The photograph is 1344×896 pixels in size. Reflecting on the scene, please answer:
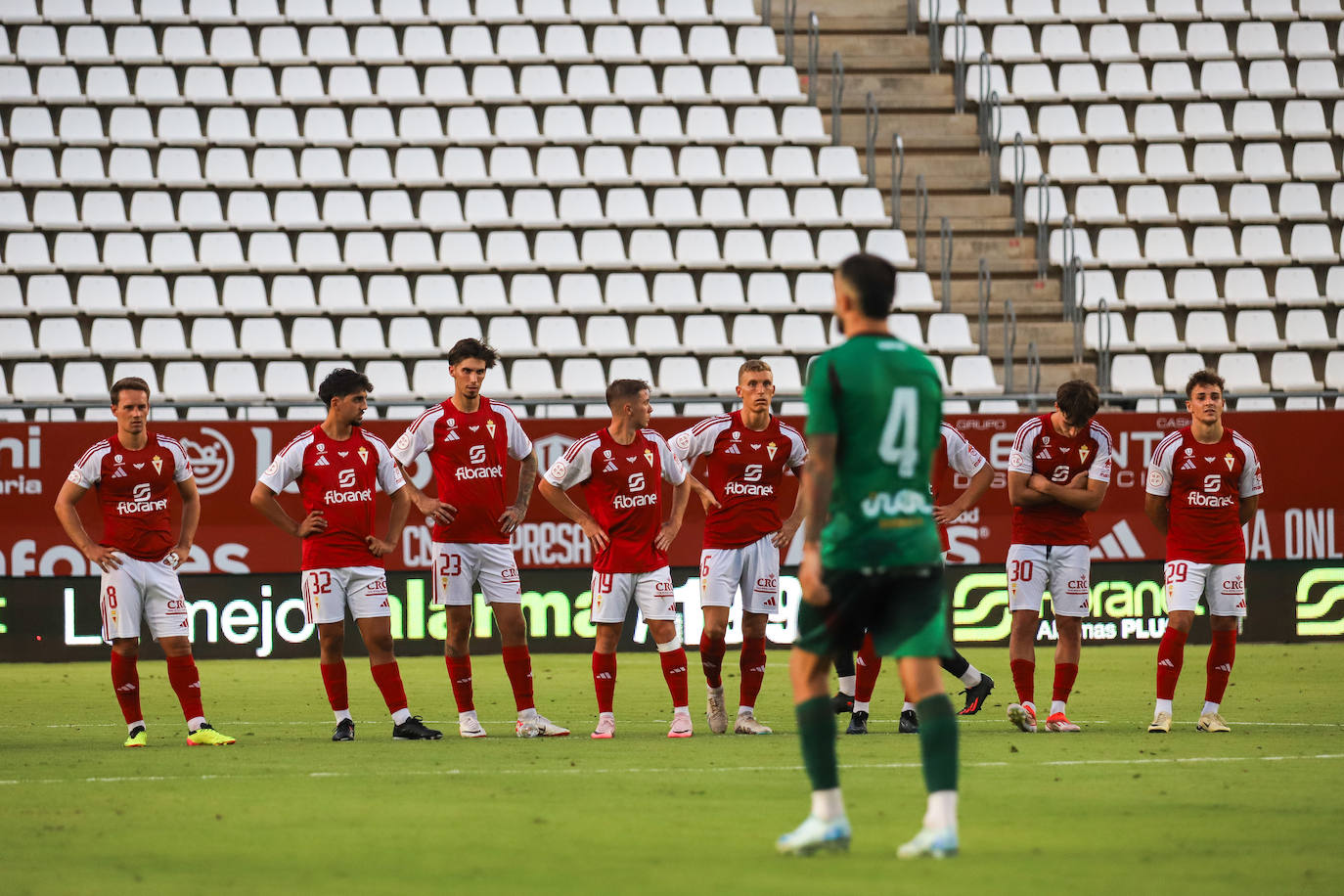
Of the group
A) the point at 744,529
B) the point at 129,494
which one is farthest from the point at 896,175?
the point at 129,494

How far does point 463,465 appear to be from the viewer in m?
11.1

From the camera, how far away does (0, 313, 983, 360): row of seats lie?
21.4 m

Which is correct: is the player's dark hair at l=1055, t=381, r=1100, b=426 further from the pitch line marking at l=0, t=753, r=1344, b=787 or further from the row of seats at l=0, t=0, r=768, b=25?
the row of seats at l=0, t=0, r=768, b=25

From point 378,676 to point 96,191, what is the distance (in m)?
14.9

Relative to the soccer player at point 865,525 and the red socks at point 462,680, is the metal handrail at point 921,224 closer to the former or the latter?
the red socks at point 462,680

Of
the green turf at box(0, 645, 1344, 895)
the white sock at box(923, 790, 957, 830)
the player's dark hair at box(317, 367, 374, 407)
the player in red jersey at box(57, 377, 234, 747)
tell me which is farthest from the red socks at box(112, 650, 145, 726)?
the white sock at box(923, 790, 957, 830)

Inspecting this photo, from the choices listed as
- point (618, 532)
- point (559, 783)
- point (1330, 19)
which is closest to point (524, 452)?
point (618, 532)

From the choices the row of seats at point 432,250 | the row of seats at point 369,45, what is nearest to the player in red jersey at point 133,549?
the row of seats at point 432,250

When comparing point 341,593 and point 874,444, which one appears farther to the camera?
point 341,593

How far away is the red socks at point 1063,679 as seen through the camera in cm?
1096

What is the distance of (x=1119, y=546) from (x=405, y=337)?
9.20m

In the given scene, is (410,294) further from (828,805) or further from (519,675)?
(828,805)

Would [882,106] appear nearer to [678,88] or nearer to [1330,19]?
[678,88]

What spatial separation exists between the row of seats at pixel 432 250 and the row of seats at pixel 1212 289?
2936 millimetres
